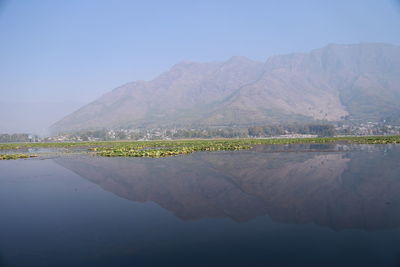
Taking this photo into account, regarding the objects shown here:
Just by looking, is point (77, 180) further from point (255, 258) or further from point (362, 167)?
point (362, 167)

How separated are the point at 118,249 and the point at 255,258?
5.42m

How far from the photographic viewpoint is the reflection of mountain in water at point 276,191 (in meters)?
17.6

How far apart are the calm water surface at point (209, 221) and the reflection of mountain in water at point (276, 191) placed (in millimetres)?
70

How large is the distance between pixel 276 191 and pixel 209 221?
25.5ft

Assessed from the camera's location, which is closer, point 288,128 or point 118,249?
point 118,249

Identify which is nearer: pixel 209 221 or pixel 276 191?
pixel 209 221

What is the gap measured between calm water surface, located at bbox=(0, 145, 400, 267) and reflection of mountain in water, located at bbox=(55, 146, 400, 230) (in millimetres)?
70

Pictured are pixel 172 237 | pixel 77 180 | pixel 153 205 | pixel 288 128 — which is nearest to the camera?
pixel 172 237

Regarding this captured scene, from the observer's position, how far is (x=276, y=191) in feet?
76.8

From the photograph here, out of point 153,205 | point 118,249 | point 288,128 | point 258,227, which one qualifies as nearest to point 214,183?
point 153,205

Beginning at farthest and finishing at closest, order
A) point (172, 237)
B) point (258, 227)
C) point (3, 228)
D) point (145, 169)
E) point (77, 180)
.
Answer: point (145, 169) → point (77, 180) → point (3, 228) → point (258, 227) → point (172, 237)

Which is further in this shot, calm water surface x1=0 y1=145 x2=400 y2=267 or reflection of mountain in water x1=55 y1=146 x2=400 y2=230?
reflection of mountain in water x1=55 y1=146 x2=400 y2=230

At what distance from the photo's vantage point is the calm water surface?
12711 millimetres

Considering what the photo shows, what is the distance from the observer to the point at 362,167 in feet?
110
